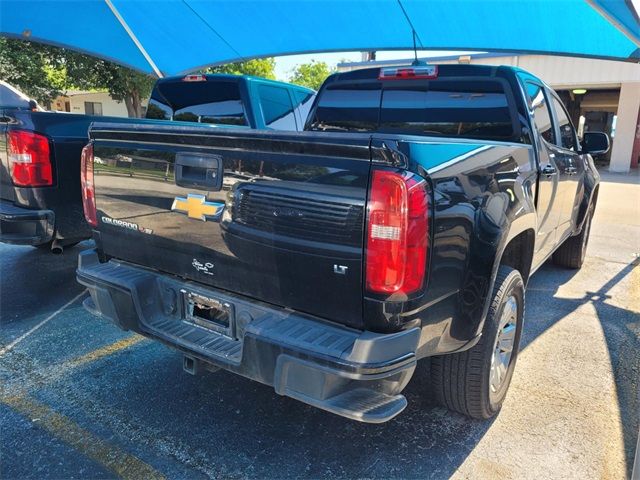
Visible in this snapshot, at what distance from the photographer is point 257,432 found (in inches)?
109

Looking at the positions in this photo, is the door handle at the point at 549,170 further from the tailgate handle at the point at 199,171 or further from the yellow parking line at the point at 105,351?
the yellow parking line at the point at 105,351

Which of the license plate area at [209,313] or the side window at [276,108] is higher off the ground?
the side window at [276,108]

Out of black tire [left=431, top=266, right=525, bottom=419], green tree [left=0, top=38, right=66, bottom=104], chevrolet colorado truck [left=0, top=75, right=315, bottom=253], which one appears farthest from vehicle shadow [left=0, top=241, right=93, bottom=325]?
green tree [left=0, top=38, right=66, bottom=104]

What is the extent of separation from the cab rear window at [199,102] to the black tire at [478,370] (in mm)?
4112

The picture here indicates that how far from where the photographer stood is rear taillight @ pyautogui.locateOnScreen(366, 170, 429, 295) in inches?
75.1

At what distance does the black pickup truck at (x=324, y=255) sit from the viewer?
198 cm

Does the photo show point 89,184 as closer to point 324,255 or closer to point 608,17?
point 324,255

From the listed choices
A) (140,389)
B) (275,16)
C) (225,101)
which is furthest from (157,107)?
(140,389)

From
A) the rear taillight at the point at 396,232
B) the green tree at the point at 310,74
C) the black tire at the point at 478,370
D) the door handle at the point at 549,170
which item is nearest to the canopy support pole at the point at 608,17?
the door handle at the point at 549,170

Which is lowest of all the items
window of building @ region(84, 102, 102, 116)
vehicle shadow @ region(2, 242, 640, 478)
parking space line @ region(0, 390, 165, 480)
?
vehicle shadow @ region(2, 242, 640, 478)

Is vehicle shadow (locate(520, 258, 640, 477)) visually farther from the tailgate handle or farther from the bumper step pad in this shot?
the tailgate handle

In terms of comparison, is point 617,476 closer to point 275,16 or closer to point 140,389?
point 140,389

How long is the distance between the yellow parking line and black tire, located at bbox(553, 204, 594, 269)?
184 inches

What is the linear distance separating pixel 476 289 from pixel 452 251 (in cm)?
31
